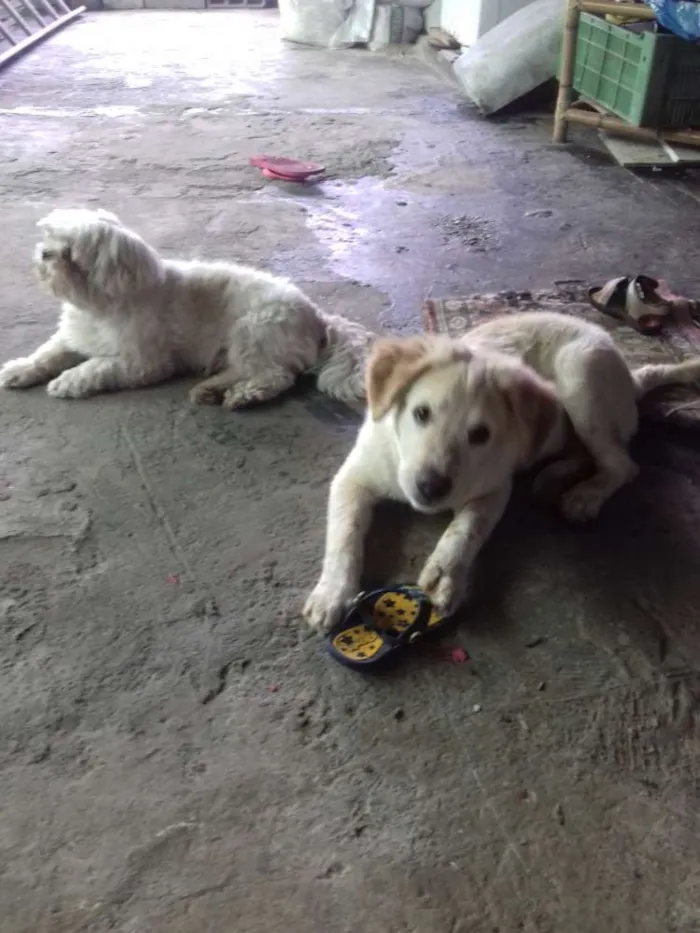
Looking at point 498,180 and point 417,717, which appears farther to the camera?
point 498,180

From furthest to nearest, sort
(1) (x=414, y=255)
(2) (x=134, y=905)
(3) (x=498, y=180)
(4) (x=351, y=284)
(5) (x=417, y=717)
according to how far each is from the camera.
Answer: (3) (x=498, y=180)
(1) (x=414, y=255)
(4) (x=351, y=284)
(5) (x=417, y=717)
(2) (x=134, y=905)

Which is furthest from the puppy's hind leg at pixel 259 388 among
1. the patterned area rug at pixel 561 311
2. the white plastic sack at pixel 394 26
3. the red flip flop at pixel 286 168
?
the white plastic sack at pixel 394 26

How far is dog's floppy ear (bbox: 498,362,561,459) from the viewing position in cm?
254

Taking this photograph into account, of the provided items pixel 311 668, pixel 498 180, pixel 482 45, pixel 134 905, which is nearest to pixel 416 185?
pixel 498 180

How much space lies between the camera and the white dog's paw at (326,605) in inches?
99.9

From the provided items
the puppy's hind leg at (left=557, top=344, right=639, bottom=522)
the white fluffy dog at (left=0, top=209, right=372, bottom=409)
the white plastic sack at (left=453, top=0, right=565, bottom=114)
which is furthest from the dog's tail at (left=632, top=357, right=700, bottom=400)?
the white plastic sack at (left=453, top=0, right=565, bottom=114)

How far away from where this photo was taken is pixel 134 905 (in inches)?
74.0

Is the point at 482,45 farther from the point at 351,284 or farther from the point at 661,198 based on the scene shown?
the point at 351,284

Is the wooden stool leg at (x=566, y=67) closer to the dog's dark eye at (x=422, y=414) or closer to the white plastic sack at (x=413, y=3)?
the white plastic sack at (x=413, y=3)

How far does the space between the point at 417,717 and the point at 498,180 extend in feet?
17.2

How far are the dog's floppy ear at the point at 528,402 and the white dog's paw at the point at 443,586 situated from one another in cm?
46

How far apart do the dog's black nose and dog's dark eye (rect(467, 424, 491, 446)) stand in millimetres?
139

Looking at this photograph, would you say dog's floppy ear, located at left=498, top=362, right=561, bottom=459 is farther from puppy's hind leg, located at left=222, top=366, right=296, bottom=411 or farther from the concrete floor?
puppy's hind leg, located at left=222, top=366, right=296, bottom=411

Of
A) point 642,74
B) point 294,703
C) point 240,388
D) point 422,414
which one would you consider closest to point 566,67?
point 642,74
